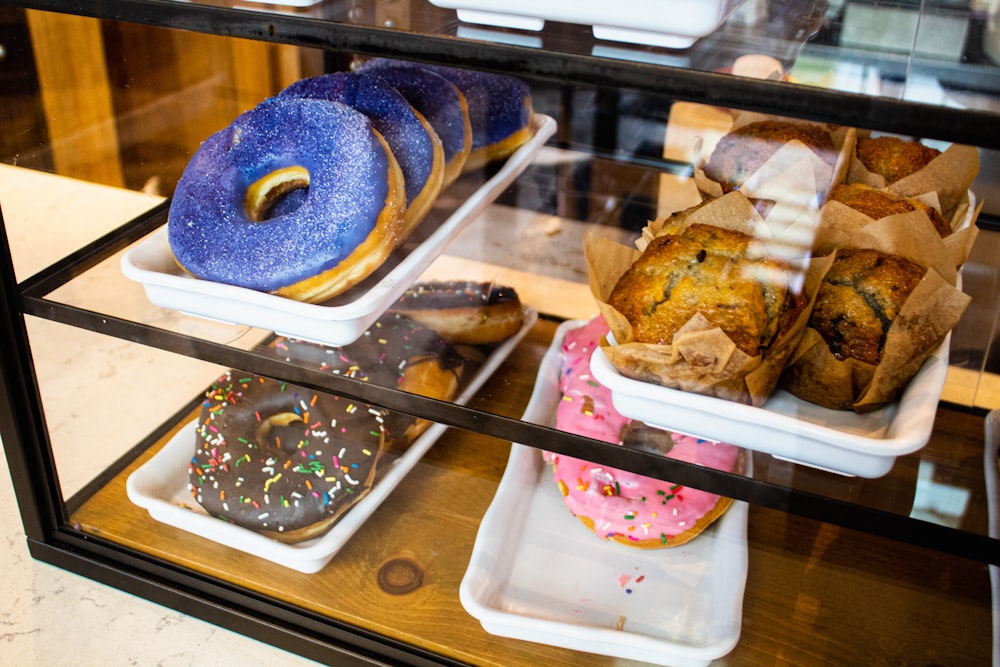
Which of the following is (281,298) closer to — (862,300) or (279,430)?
(279,430)

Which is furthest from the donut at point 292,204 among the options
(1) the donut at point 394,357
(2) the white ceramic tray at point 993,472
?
(2) the white ceramic tray at point 993,472

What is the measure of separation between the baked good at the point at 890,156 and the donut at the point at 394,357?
0.52 meters

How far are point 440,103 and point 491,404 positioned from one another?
1.25 ft

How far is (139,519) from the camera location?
1287 millimetres

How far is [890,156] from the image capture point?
1026 millimetres

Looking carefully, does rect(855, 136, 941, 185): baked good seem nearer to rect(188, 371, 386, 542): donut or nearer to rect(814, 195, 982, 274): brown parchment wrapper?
rect(814, 195, 982, 274): brown parchment wrapper

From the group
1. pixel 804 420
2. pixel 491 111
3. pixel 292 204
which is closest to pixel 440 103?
pixel 491 111

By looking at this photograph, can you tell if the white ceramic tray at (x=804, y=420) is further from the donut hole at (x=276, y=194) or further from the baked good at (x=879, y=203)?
the donut hole at (x=276, y=194)

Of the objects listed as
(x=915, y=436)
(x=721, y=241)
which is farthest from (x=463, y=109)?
(x=915, y=436)

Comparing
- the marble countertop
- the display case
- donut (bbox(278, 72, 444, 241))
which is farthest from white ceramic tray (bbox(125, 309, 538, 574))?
donut (bbox(278, 72, 444, 241))

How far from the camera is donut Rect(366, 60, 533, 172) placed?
3.82 ft

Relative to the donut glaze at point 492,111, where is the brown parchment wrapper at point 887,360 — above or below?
below

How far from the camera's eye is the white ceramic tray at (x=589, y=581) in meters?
1.05

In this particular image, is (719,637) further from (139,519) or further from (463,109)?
(139,519)
